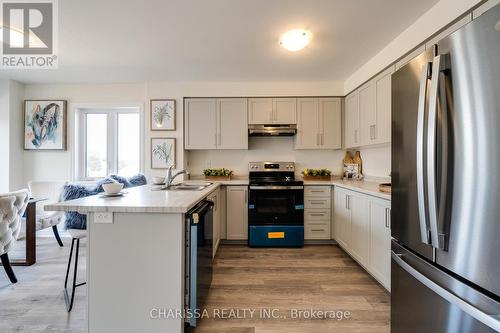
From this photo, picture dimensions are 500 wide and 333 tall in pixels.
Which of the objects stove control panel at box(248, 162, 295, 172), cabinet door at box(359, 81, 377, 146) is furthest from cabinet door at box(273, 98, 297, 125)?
cabinet door at box(359, 81, 377, 146)

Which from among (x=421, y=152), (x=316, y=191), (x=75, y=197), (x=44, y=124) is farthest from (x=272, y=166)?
(x=44, y=124)

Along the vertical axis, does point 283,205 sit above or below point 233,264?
above

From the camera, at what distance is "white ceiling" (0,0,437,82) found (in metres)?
1.87

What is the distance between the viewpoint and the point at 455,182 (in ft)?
2.82

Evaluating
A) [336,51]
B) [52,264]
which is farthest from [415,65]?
[52,264]

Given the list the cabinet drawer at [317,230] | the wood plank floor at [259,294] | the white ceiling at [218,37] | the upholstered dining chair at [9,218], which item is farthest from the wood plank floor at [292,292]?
the white ceiling at [218,37]

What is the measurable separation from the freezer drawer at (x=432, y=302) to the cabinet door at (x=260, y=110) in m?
2.69

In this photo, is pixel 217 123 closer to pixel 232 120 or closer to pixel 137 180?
pixel 232 120

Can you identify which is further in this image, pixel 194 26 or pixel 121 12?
pixel 194 26

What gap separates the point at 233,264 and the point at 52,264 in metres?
2.09

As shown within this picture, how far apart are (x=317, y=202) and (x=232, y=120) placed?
1784 millimetres

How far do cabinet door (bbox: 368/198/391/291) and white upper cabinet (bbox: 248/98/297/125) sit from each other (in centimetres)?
186

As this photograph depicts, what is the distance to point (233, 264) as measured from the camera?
2701 mm

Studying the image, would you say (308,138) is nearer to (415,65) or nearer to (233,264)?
(233,264)
